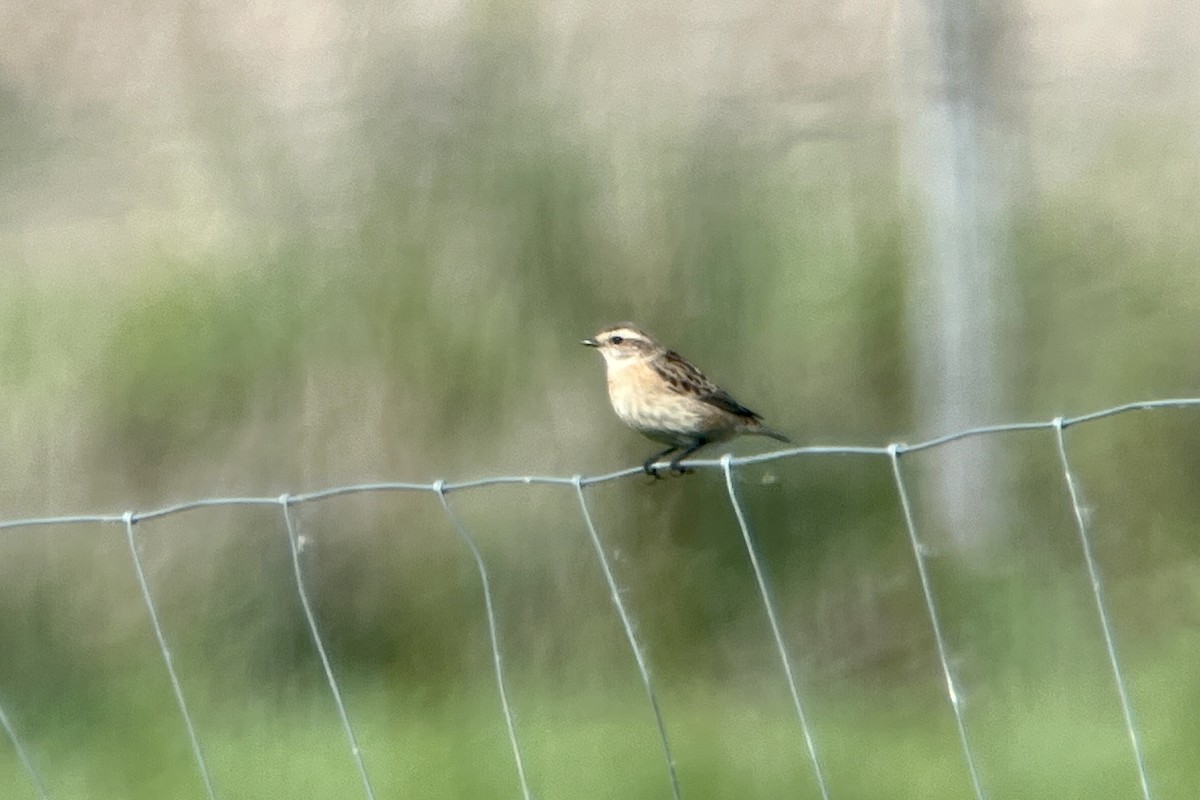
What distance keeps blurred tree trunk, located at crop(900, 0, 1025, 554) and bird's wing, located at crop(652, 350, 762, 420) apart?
1.14 meters

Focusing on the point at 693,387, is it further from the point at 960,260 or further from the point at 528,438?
the point at 960,260

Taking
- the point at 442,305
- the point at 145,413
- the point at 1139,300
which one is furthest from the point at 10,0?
the point at 1139,300

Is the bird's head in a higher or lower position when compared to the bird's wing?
higher

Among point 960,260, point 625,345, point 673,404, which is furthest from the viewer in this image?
point 960,260

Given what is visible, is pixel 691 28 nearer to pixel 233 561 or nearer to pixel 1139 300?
pixel 1139 300

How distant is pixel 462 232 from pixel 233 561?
1.45 metres

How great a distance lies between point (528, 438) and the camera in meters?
6.83

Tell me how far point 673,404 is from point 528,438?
1389 mm

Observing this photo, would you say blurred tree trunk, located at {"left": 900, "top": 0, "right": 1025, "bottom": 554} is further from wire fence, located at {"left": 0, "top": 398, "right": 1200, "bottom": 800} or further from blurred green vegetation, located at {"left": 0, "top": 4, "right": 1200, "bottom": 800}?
wire fence, located at {"left": 0, "top": 398, "right": 1200, "bottom": 800}

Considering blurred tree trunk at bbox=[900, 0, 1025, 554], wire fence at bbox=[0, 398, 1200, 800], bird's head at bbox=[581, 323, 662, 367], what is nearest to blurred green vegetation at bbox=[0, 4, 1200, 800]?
blurred tree trunk at bbox=[900, 0, 1025, 554]

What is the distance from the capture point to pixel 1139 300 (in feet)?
22.2

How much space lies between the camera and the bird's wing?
559 centimetres

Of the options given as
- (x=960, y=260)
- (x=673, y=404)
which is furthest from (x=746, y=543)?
(x=960, y=260)

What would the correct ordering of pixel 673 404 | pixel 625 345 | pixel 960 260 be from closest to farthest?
1. pixel 673 404
2. pixel 625 345
3. pixel 960 260
